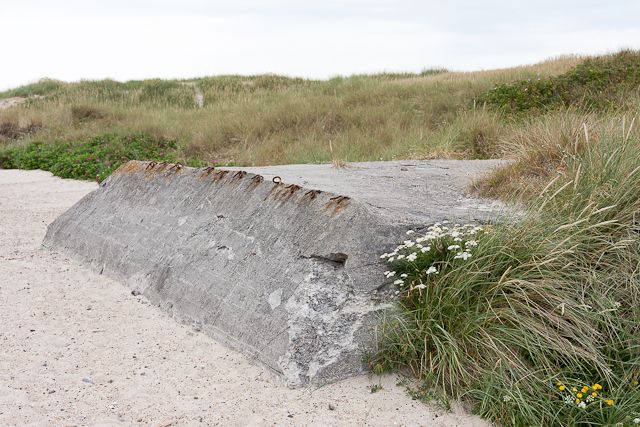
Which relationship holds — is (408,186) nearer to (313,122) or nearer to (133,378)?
(133,378)

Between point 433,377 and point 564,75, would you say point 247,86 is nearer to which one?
point 564,75

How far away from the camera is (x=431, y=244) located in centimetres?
395

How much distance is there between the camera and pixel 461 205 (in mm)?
4914

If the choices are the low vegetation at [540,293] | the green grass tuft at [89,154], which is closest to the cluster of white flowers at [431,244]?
the low vegetation at [540,293]

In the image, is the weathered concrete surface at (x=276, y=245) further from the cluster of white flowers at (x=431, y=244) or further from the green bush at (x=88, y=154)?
the green bush at (x=88, y=154)

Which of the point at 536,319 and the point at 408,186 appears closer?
the point at 536,319

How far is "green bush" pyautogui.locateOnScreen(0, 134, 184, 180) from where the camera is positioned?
1209 centimetres

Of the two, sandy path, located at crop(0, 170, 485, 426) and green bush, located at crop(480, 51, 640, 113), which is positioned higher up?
green bush, located at crop(480, 51, 640, 113)

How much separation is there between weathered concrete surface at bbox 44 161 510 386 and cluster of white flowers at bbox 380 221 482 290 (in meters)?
0.11

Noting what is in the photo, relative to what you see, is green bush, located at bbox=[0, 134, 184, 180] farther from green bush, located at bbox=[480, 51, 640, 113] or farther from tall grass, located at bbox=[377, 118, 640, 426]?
tall grass, located at bbox=[377, 118, 640, 426]

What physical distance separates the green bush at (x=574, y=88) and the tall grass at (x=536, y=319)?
30.7 ft

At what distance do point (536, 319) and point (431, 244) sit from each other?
0.73 m

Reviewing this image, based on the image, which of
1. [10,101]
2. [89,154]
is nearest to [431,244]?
[89,154]

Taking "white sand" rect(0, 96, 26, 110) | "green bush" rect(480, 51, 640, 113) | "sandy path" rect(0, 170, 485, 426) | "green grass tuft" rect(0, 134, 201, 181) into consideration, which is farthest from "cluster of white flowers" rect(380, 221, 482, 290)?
"white sand" rect(0, 96, 26, 110)
